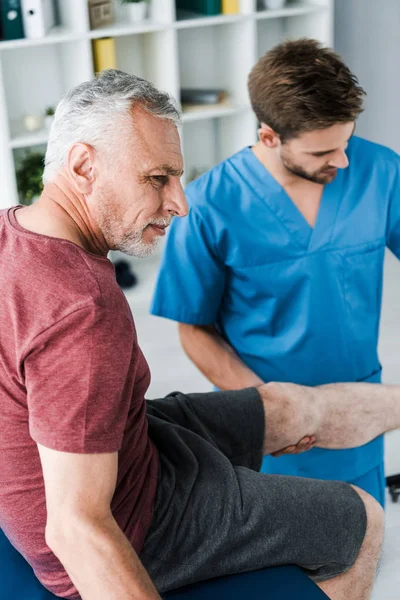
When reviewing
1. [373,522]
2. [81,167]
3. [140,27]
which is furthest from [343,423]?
[140,27]

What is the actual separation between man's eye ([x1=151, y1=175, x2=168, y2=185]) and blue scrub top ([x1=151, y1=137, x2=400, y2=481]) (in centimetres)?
52

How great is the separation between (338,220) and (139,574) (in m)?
0.91

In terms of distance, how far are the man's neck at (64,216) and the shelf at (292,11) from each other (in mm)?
2647

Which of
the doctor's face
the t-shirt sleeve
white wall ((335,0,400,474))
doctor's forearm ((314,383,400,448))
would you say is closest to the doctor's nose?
the doctor's face

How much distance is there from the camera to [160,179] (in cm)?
115

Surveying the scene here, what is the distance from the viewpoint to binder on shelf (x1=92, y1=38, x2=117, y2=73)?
3414mm

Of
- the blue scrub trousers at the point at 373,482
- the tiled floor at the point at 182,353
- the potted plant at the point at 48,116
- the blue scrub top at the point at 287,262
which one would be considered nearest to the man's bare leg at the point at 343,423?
the blue scrub top at the point at 287,262

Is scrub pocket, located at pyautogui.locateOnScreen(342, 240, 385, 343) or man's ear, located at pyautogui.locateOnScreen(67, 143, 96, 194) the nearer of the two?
man's ear, located at pyautogui.locateOnScreen(67, 143, 96, 194)

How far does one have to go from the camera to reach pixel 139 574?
1025 mm

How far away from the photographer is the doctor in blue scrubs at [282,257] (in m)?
1.68

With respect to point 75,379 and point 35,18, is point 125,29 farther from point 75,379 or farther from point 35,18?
point 75,379

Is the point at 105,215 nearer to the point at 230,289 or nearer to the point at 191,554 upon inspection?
the point at 191,554

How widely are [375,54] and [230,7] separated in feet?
2.77

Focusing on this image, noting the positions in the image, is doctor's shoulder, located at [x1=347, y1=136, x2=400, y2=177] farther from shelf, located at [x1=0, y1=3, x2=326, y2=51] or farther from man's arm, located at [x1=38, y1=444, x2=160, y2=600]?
shelf, located at [x1=0, y1=3, x2=326, y2=51]
